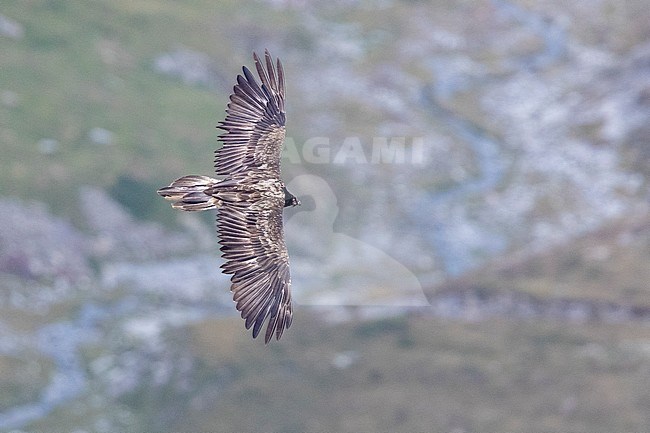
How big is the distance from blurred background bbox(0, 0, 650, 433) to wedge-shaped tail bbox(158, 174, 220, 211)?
74.1 metres

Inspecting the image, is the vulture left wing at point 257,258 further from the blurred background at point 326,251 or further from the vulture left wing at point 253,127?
the blurred background at point 326,251

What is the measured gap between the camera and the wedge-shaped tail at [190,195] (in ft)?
113

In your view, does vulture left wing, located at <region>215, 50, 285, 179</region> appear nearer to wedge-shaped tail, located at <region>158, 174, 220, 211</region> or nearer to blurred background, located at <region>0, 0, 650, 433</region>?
wedge-shaped tail, located at <region>158, 174, 220, 211</region>

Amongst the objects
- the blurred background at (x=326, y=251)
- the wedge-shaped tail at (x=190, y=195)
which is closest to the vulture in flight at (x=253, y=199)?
the wedge-shaped tail at (x=190, y=195)

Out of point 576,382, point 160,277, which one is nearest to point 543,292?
point 576,382

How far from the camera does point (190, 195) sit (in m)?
34.5

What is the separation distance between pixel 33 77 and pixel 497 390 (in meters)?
85.0

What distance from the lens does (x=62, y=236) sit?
140375mm

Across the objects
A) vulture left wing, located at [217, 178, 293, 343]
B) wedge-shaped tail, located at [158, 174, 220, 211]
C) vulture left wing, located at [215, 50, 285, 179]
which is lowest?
vulture left wing, located at [217, 178, 293, 343]

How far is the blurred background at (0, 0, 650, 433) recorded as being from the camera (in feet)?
372

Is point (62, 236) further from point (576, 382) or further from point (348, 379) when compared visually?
point (576, 382)

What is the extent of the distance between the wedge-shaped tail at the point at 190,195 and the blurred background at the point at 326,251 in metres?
74.1

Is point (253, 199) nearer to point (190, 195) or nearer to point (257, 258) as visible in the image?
point (257, 258)

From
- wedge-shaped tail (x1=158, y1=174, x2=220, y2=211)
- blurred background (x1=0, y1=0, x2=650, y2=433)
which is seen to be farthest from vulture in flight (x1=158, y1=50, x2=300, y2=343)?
blurred background (x1=0, y1=0, x2=650, y2=433)
